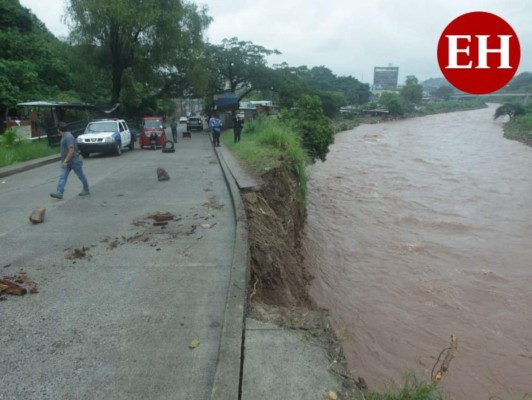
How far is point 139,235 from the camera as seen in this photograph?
20.2 feet

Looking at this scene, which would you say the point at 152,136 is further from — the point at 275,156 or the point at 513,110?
the point at 513,110

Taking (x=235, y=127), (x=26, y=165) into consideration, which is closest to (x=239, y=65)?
(x=235, y=127)

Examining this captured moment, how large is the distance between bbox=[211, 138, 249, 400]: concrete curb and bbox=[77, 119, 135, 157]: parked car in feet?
47.2

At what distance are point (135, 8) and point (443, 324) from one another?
77.2 ft

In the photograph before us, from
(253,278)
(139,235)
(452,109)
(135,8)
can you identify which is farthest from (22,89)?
(452,109)

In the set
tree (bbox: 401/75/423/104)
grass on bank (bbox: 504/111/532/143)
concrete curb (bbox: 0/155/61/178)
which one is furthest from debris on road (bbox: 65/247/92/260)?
tree (bbox: 401/75/423/104)

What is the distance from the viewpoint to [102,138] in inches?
706

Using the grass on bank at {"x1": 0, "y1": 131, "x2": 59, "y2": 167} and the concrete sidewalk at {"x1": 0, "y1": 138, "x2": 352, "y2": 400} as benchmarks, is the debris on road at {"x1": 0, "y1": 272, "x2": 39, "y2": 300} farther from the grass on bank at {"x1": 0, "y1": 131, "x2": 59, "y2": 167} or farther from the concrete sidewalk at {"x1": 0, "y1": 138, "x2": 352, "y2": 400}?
the grass on bank at {"x1": 0, "y1": 131, "x2": 59, "y2": 167}

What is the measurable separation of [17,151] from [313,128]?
36.8 feet

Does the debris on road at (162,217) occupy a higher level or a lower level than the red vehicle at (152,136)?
lower

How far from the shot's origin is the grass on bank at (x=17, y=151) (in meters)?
14.7

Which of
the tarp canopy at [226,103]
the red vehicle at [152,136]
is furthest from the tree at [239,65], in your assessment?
the red vehicle at [152,136]

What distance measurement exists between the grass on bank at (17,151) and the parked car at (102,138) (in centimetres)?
151

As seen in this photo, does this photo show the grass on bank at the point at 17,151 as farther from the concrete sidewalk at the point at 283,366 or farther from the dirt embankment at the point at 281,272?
the concrete sidewalk at the point at 283,366
